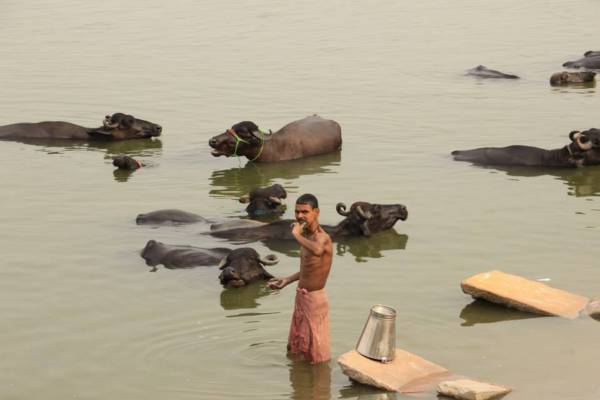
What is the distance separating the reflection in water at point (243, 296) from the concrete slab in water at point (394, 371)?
2.01 meters

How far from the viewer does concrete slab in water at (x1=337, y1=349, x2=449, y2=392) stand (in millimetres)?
9016

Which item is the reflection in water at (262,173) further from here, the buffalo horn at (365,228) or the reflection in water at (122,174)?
the buffalo horn at (365,228)

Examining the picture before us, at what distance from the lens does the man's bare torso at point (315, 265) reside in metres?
9.28

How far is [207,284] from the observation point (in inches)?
460

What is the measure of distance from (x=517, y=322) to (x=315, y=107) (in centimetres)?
1046

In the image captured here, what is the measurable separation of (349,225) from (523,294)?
9.33ft

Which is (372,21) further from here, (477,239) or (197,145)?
(477,239)

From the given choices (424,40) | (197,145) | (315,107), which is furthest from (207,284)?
(424,40)

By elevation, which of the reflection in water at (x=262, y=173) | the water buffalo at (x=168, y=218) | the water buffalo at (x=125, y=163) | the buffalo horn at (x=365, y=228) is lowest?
the buffalo horn at (x=365, y=228)

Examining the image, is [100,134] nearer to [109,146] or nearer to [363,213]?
[109,146]

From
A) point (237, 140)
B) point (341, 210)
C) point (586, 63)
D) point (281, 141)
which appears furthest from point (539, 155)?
point (586, 63)

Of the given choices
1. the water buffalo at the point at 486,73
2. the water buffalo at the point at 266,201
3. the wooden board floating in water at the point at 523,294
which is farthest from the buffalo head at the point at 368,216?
the water buffalo at the point at 486,73

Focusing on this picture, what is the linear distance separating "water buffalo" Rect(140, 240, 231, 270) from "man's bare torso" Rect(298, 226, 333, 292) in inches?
110

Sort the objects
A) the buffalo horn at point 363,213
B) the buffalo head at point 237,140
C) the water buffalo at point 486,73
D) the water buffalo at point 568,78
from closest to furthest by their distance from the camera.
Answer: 1. the buffalo horn at point 363,213
2. the buffalo head at point 237,140
3. the water buffalo at point 568,78
4. the water buffalo at point 486,73
